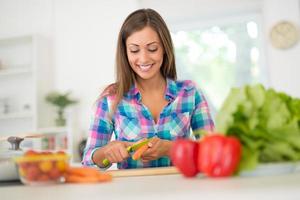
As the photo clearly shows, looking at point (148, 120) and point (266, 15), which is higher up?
point (266, 15)

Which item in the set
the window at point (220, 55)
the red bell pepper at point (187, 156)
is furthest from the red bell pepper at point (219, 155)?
the window at point (220, 55)

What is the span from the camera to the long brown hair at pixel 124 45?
5.65ft

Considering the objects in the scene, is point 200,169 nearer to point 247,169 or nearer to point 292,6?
point 247,169

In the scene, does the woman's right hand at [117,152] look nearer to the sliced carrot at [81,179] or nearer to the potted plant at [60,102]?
the sliced carrot at [81,179]

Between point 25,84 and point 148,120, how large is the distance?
10.7 feet

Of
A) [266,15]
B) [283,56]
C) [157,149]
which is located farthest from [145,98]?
[266,15]

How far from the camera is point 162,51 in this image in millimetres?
1730

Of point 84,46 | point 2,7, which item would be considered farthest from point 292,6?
point 2,7

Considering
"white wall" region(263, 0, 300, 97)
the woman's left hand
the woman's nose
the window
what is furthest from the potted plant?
the woman's left hand

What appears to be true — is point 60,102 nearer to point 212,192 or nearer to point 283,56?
point 283,56

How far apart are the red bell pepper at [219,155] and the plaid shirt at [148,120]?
0.89m

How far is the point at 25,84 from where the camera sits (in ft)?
15.3

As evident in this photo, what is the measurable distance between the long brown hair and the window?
2.51m

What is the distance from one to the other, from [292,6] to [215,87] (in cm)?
106
